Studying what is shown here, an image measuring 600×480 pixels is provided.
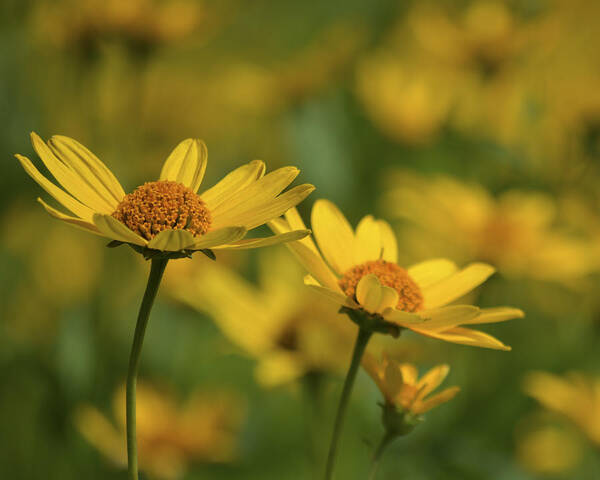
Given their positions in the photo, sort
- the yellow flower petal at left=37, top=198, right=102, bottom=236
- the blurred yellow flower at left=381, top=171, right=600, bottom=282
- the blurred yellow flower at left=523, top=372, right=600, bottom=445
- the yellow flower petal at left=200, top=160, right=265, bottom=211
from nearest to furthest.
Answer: the yellow flower petal at left=37, top=198, right=102, bottom=236 < the yellow flower petal at left=200, top=160, right=265, bottom=211 < the blurred yellow flower at left=523, top=372, right=600, bottom=445 < the blurred yellow flower at left=381, top=171, right=600, bottom=282

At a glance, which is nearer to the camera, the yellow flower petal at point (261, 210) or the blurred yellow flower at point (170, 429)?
the yellow flower petal at point (261, 210)

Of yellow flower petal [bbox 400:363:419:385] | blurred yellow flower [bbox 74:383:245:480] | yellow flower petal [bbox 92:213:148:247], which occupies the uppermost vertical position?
yellow flower petal [bbox 92:213:148:247]

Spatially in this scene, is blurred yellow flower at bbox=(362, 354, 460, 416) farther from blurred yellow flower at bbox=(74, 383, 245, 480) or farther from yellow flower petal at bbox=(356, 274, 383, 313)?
blurred yellow flower at bbox=(74, 383, 245, 480)

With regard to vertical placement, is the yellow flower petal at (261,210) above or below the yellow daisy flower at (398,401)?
above

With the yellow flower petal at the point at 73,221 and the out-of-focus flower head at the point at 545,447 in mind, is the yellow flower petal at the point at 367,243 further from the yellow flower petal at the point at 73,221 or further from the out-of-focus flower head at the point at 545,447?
the out-of-focus flower head at the point at 545,447

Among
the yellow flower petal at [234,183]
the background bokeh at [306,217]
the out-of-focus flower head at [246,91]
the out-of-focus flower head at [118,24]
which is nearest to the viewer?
the yellow flower petal at [234,183]

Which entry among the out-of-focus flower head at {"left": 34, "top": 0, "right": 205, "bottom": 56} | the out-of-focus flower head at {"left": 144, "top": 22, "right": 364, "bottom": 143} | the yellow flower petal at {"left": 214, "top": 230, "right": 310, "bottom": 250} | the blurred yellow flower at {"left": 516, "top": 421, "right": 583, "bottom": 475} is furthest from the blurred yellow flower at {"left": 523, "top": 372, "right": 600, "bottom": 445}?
the out-of-focus flower head at {"left": 144, "top": 22, "right": 364, "bottom": 143}

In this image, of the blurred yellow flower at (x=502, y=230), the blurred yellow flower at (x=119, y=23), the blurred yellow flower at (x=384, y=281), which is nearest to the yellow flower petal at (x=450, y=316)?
the blurred yellow flower at (x=384, y=281)
